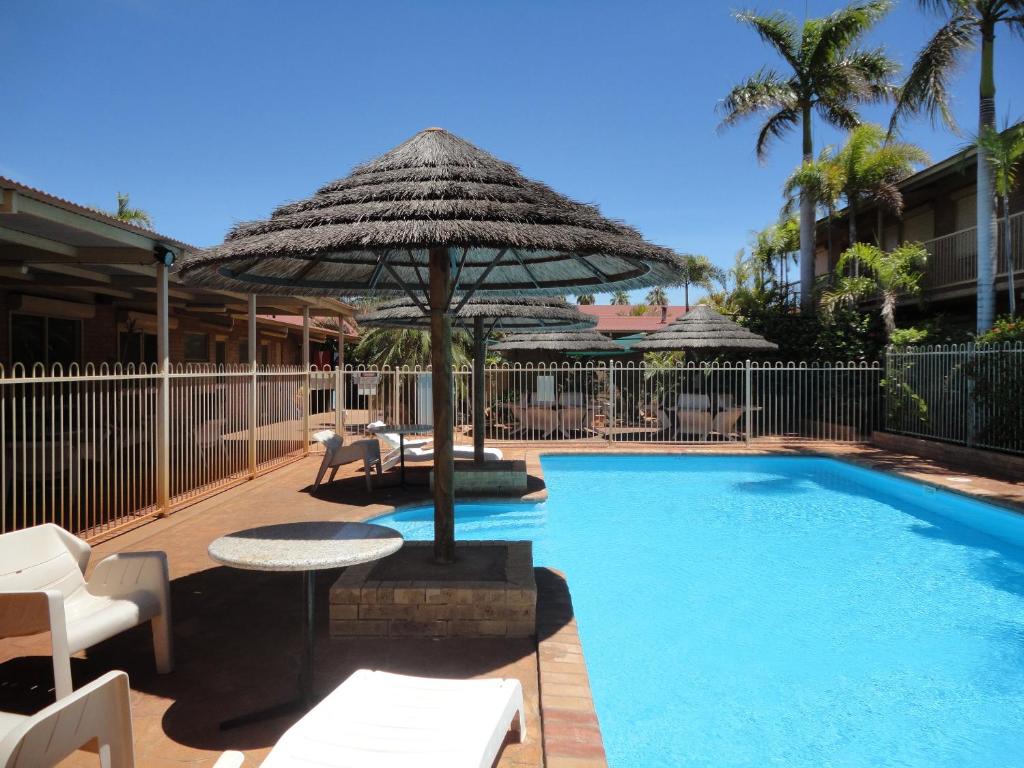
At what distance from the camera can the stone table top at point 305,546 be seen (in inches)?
121

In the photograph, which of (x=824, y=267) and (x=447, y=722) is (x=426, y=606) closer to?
(x=447, y=722)

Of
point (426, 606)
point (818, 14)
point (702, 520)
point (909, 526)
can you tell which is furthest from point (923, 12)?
point (426, 606)

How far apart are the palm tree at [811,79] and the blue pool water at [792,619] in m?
11.7

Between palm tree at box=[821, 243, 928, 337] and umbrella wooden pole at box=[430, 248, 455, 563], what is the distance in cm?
1493

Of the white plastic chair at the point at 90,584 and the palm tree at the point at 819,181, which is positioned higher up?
the palm tree at the point at 819,181

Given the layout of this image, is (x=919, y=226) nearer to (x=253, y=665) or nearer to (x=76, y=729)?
(x=253, y=665)

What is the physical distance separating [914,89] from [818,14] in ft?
19.7

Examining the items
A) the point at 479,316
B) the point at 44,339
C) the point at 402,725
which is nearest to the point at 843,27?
the point at 479,316

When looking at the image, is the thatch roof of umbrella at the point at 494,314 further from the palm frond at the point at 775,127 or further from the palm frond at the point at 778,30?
the palm frond at the point at 778,30

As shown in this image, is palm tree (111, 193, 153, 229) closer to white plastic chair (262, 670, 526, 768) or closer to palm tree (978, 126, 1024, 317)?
palm tree (978, 126, 1024, 317)

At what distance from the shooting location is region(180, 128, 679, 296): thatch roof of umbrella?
12.5 feet

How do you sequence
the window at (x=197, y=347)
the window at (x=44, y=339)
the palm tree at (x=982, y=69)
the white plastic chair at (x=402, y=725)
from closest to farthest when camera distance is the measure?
the white plastic chair at (x=402, y=725), the window at (x=44, y=339), the palm tree at (x=982, y=69), the window at (x=197, y=347)

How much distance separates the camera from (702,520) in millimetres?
9508

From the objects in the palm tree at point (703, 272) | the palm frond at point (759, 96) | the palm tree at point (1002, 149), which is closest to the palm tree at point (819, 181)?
the palm frond at point (759, 96)
